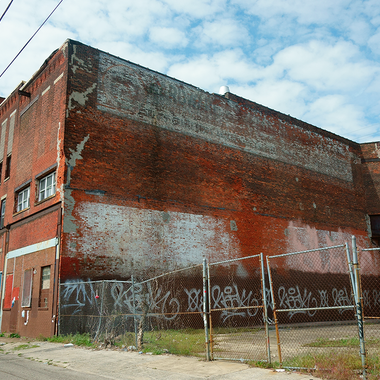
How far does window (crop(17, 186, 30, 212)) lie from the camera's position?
18172 millimetres

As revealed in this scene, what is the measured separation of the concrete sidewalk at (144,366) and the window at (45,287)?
12.4ft

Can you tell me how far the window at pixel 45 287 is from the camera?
14.9m

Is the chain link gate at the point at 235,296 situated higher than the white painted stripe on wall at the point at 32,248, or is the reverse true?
the white painted stripe on wall at the point at 32,248

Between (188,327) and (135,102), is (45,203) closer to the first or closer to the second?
→ (135,102)

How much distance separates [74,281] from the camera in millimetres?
14312

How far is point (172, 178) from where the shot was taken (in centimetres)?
1825

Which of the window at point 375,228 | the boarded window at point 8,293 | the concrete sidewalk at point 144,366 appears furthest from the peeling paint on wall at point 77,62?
the window at point 375,228

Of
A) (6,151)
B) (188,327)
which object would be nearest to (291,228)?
(188,327)

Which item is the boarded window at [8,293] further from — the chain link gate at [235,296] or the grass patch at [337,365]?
the grass patch at [337,365]

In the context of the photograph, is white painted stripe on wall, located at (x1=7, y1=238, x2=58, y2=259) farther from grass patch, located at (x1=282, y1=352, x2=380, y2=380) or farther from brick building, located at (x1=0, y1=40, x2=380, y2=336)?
grass patch, located at (x1=282, y1=352, x2=380, y2=380)

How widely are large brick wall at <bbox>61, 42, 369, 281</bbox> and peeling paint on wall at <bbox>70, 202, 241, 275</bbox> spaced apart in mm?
43

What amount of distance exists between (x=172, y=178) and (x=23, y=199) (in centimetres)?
718

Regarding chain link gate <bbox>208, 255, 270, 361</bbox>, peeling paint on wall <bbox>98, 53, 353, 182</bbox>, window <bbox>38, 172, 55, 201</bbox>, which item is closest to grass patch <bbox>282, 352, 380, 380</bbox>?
chain link gate <bbox>208, 255, 270, 361</bbox>

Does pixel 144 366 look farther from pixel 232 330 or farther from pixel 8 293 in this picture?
pixel 8 293
